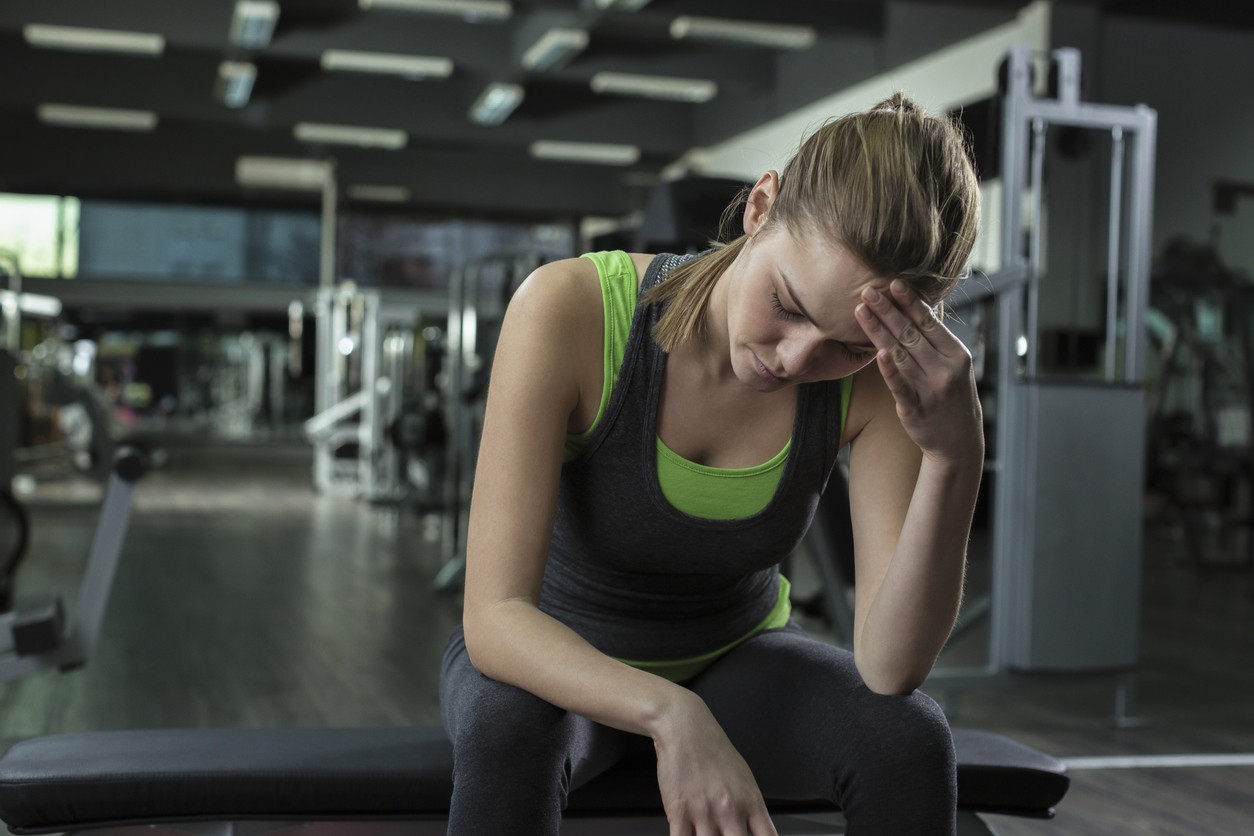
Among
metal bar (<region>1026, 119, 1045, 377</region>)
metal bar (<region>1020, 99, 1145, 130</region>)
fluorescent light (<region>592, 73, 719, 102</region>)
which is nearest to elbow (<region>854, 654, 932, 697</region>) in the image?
metal bar (<region>1026, 119, 1045, 377</region>)

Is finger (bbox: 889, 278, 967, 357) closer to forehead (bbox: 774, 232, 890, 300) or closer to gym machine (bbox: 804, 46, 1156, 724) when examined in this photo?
forehead (bbox: 774, 232, 890, 300)

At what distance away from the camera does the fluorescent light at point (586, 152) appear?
33.2 feet

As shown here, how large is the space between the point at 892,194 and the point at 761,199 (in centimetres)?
15

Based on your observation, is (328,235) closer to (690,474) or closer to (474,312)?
(474,312)

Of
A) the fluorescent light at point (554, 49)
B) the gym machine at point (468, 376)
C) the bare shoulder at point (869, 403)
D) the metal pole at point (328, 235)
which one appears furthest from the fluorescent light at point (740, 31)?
the bare shoulder at point (869, 403)

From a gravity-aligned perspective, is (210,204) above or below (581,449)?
above

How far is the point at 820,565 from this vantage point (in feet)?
7.49

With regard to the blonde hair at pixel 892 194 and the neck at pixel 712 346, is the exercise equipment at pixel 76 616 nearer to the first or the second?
the neck at pixel 712 346

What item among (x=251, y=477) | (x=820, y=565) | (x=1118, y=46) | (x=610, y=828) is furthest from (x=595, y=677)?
(x=251, y=477)

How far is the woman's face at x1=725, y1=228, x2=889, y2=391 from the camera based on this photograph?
0.92 meters

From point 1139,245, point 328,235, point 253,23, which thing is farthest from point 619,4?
point 328,235

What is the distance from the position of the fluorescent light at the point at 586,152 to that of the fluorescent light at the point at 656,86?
22.1 inches

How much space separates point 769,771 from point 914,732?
159 millimetres

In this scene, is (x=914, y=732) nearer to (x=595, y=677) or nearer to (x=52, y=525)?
(x=595, y=677)
